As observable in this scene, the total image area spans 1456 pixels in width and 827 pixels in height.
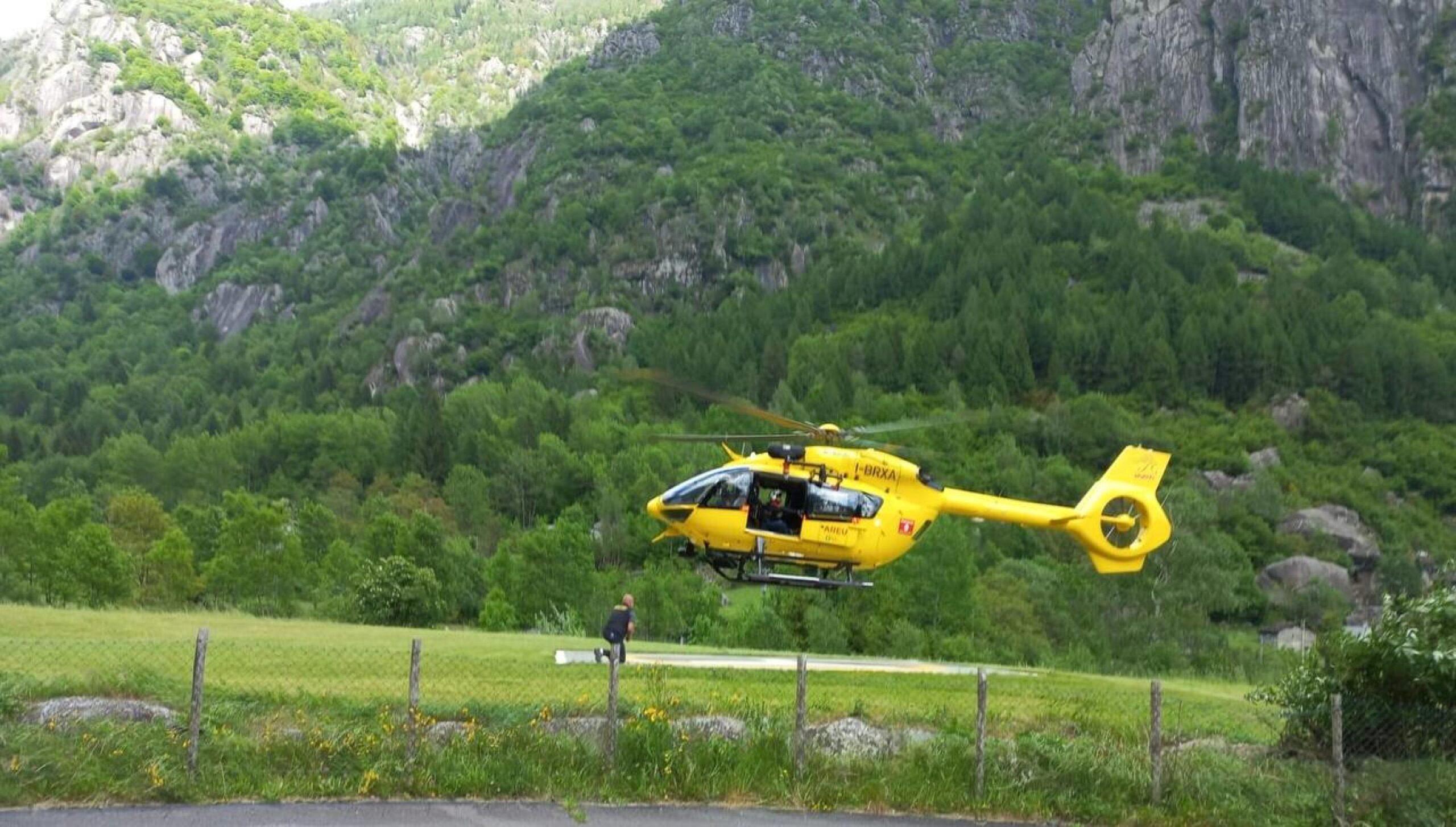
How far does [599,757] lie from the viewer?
16.6 metres

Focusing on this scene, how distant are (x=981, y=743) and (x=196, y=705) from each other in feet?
31.6

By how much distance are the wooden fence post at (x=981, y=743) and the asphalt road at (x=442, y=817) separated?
51cm

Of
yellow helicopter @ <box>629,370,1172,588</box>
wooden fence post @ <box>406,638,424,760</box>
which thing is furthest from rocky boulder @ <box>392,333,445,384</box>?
wooden fence post @ <box>406,638,424,760</box>

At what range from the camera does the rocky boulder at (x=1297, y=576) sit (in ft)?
339

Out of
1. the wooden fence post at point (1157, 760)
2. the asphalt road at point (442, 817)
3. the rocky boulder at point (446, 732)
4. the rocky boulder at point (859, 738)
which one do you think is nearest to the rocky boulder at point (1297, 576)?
the rocky boulder at point (859, 738)

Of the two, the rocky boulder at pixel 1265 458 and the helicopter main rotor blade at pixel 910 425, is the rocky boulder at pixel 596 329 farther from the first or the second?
the helicopter main rotor blade at pixel 910 425

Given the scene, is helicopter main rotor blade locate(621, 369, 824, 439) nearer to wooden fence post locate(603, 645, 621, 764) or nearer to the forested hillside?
the forested hillside

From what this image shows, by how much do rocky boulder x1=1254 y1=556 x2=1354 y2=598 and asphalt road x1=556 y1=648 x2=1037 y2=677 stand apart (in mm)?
78519

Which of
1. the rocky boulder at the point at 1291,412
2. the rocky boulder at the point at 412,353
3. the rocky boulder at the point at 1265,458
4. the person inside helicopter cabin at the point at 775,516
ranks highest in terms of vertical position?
the rocky boulder at the point at 412,353

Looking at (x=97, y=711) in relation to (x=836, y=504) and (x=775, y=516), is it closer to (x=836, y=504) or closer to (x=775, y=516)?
(x=775, y=516)

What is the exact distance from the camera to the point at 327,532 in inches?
3652

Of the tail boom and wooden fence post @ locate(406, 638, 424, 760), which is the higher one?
the tail boom

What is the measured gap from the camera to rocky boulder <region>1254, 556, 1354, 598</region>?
103250 millimetres

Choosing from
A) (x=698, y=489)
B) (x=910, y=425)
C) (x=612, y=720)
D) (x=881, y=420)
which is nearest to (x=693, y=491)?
(x=698, y=489)
